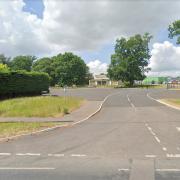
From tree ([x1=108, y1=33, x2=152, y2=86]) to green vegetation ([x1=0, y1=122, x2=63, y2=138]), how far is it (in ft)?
319

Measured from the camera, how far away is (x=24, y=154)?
13.1 meters

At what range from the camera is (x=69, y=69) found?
452 ft

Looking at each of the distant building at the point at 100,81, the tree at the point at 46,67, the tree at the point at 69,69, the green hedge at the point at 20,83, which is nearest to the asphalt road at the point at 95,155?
the green hedge at the point at 20,83

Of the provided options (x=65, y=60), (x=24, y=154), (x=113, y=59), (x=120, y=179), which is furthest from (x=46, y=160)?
(x=65, y=60)

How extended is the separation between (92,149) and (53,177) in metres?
4.19

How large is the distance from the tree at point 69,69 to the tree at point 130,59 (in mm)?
19090

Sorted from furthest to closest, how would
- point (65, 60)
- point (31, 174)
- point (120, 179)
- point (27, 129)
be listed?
point (65, 60), point (27, 129), point (31, 174), point (120, 179)

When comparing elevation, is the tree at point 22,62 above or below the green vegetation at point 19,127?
above

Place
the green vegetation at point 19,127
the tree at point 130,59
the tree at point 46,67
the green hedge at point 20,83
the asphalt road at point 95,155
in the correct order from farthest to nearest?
the tree at point 46,67 < the tree at point 130,59 < the green hedge at point 20,83 < the green vegetation at point 19,127 < the asphalt road at point 95,155

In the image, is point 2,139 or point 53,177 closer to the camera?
point 53,177

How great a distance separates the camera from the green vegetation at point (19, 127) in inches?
730

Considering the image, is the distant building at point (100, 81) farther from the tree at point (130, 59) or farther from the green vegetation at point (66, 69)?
the tree at point (130, 59)

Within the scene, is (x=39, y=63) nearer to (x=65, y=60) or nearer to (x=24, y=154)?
(x=65, y=60)

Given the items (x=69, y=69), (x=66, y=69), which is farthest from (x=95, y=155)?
(x=69, y=69)
